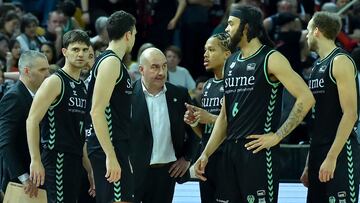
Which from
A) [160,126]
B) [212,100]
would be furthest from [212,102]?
[160,126]

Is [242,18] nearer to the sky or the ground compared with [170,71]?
nearer to the sky

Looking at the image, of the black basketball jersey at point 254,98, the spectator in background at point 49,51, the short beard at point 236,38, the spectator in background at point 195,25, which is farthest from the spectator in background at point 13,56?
the black basketball jersey at point 254,98

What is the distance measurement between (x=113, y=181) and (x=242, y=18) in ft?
5.54

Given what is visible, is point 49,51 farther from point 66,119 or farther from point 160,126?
point 66,119

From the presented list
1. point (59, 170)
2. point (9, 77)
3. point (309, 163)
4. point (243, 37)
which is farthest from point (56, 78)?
point (9, 77)

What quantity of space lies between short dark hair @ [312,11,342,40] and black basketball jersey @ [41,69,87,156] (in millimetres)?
2066

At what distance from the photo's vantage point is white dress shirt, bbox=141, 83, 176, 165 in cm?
973

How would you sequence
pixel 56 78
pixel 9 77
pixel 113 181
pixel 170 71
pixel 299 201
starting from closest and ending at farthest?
pixel 113 181, pixel 56 78, pixel 299 201, pixel 9 77, pixel 170 71

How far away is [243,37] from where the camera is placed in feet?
28.1

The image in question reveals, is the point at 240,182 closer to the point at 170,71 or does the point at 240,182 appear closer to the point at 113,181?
the point at 113,181

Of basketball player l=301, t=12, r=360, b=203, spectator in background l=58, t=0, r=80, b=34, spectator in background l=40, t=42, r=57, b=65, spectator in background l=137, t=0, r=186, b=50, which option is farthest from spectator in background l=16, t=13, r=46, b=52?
basketball player l=301, t=12, r=360, b=203

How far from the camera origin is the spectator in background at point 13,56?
13727mm

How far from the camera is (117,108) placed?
838 centimetres

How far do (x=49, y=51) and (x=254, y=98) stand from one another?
6.37 metres
